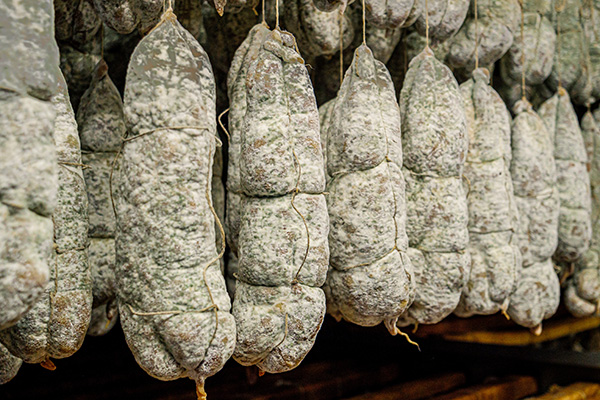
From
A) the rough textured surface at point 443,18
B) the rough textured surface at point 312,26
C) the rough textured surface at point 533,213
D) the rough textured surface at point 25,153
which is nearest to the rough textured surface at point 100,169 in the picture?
the rough textured surface at point 25,153

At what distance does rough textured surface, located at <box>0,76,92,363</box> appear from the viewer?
131 cm

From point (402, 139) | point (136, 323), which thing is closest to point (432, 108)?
point (402, 139)

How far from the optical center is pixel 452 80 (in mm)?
1982

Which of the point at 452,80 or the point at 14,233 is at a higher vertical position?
the point at 452,80

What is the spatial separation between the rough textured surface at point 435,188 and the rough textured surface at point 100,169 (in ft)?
2.91

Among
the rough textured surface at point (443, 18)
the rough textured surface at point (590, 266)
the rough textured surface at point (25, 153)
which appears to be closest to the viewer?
the rough textured surface at point (25, 153)

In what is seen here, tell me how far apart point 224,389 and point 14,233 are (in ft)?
5.71

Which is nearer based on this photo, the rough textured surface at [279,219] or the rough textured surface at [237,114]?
the rough textured surface at [279,219]

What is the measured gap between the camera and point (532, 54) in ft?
8.64

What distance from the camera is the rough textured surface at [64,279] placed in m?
1.31

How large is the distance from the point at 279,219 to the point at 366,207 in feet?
1.03

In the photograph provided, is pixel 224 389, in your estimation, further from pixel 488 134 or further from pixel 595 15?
pixel 595 15

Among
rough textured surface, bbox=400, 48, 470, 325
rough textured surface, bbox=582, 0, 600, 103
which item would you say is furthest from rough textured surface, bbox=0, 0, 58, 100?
rough textured surface, bbox=582, 0, 600, 103

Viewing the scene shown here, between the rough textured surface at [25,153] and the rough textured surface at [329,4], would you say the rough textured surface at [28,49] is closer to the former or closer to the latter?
the rough textured surface at [25,153]
